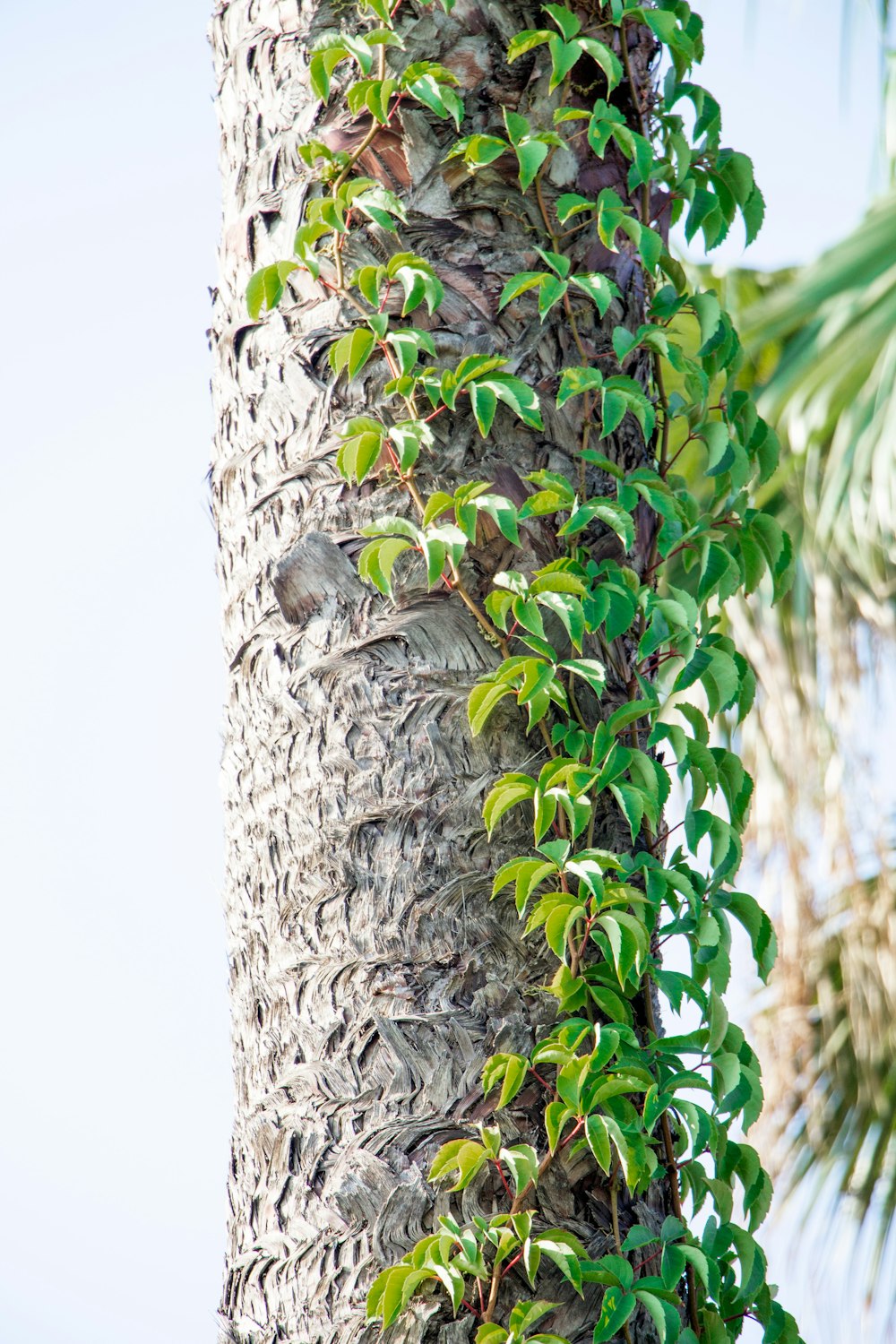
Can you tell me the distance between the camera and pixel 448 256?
94 centimetres

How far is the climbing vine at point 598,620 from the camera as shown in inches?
31.6

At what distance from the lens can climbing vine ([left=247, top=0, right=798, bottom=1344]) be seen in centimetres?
80

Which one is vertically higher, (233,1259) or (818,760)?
(818,760)

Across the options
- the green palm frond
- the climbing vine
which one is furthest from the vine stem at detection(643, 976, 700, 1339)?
the green palm frond

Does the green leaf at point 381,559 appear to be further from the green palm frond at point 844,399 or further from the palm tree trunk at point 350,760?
the green palm frond at point 844,399

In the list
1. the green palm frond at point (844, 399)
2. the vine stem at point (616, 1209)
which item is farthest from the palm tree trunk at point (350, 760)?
the green palm frond at point (844, 399)

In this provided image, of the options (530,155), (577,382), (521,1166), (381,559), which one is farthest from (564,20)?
(521,1166)

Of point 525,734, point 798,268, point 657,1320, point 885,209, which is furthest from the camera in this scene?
point 798,268

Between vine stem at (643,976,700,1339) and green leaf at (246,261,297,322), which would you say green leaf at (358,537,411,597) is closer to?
green leaf at (246,261,297,322)

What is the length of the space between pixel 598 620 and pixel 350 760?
0.69ft

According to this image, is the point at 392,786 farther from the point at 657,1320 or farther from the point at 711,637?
the point at 657,1320

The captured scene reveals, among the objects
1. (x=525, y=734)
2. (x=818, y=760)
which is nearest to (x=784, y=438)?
(x=818, y=760)

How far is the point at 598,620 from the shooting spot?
870 millimetres

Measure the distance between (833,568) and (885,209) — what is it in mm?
839
